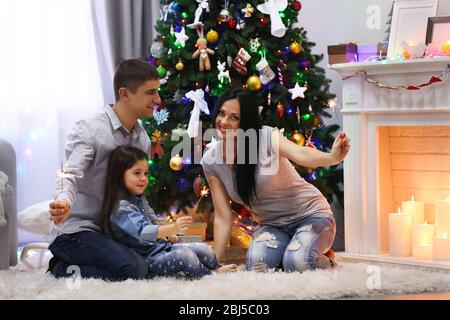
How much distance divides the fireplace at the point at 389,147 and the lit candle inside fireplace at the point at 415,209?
92mm

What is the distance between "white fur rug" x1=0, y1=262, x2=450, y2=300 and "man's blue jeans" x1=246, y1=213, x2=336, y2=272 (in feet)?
0.32

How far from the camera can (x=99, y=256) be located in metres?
2.90

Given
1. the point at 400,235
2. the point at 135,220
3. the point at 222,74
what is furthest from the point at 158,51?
the point at 400,235

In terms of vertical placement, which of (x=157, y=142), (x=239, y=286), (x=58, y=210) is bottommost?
(x=239, y=286)

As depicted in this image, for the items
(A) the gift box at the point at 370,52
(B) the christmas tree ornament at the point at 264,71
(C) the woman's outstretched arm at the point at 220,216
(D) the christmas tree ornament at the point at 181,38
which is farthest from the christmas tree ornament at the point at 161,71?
(A) the gift box at the point at 370,52

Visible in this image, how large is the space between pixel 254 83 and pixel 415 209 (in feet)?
3.23

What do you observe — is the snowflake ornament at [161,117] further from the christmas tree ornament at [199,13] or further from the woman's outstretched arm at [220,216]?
the woman's outstretched arm at [220,216]

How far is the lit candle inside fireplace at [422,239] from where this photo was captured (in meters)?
3.67

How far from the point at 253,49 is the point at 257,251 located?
1.11 m

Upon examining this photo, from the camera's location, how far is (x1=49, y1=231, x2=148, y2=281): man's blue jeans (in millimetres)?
2893

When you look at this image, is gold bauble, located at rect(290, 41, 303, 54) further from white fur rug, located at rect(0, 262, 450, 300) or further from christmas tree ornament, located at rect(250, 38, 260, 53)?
white fur rug, located at rect(0, 262, 450, 300)

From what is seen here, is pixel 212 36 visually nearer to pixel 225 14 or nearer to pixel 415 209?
pixel 225 14

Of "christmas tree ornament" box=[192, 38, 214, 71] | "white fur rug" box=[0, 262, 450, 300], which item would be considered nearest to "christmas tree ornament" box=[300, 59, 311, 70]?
"christmas tree ornament" box=[192, 38, 214, 71]
